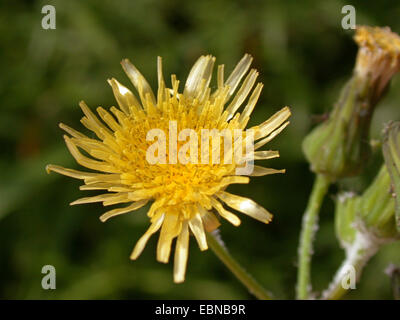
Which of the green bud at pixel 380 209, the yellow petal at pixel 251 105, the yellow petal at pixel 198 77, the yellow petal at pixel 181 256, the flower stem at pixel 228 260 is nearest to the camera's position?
the yellow petal at pixel 181 256

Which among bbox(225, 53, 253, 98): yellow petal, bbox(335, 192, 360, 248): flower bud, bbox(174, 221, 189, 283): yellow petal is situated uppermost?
bbox(225, 53, 253, 98): yellow petal

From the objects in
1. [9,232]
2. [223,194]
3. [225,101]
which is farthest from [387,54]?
[9,232]

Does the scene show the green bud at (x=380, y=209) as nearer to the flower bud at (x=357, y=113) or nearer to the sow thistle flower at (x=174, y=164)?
the flower bud at (x=357, y=113)

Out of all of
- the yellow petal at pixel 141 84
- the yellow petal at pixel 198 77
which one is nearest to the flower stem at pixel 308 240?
the yellow petal at pixel 198 77

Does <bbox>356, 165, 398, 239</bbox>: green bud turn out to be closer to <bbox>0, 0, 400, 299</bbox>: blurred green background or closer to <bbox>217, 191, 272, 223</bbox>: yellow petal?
<bbox>217, 191, 272, 223</bbox>: yellow petal

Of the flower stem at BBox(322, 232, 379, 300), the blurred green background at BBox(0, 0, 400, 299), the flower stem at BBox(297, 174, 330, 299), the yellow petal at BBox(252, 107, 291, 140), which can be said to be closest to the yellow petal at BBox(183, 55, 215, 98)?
the yellow petal at BBox(252, 107, 291, 140)

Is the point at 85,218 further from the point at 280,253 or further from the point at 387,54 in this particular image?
the point at 387,54

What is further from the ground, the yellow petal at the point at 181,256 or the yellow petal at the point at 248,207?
the yellow petal at the point at 248,207
